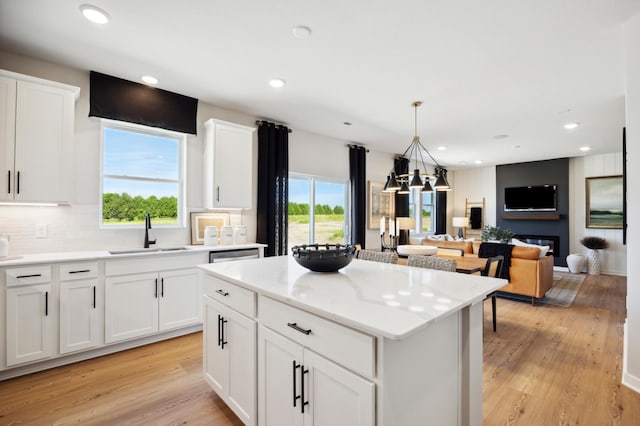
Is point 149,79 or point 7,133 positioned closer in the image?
point 7,133

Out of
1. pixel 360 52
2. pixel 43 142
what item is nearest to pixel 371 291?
pixel 360 52

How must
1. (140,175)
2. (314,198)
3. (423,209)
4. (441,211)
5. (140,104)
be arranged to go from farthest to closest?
(441,211), (423,209), (314,198), (140,175), (140,104)

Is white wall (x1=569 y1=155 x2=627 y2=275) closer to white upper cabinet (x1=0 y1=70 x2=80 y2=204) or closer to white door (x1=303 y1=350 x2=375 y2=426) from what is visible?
white door (x1=303 y1=350 x2=375 y2=426)

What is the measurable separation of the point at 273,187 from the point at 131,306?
230 centimetres

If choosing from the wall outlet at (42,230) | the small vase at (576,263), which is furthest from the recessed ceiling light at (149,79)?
the small vase at (576,263)

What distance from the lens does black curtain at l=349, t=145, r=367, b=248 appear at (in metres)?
5.77

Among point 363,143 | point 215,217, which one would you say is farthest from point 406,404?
point 363,143

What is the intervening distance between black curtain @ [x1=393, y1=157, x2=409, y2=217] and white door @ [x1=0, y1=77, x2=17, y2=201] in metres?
5.93

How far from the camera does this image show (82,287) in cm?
266

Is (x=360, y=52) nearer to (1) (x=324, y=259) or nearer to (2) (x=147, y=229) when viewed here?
(1) (x=324, y=259)

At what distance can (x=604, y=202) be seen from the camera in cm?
677

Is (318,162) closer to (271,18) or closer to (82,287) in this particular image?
(271,18)

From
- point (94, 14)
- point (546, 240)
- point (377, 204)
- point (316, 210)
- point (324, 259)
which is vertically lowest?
point (546, 240)

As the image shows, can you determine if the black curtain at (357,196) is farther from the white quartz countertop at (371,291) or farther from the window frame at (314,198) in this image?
the white quartz countertop at (371,291)
